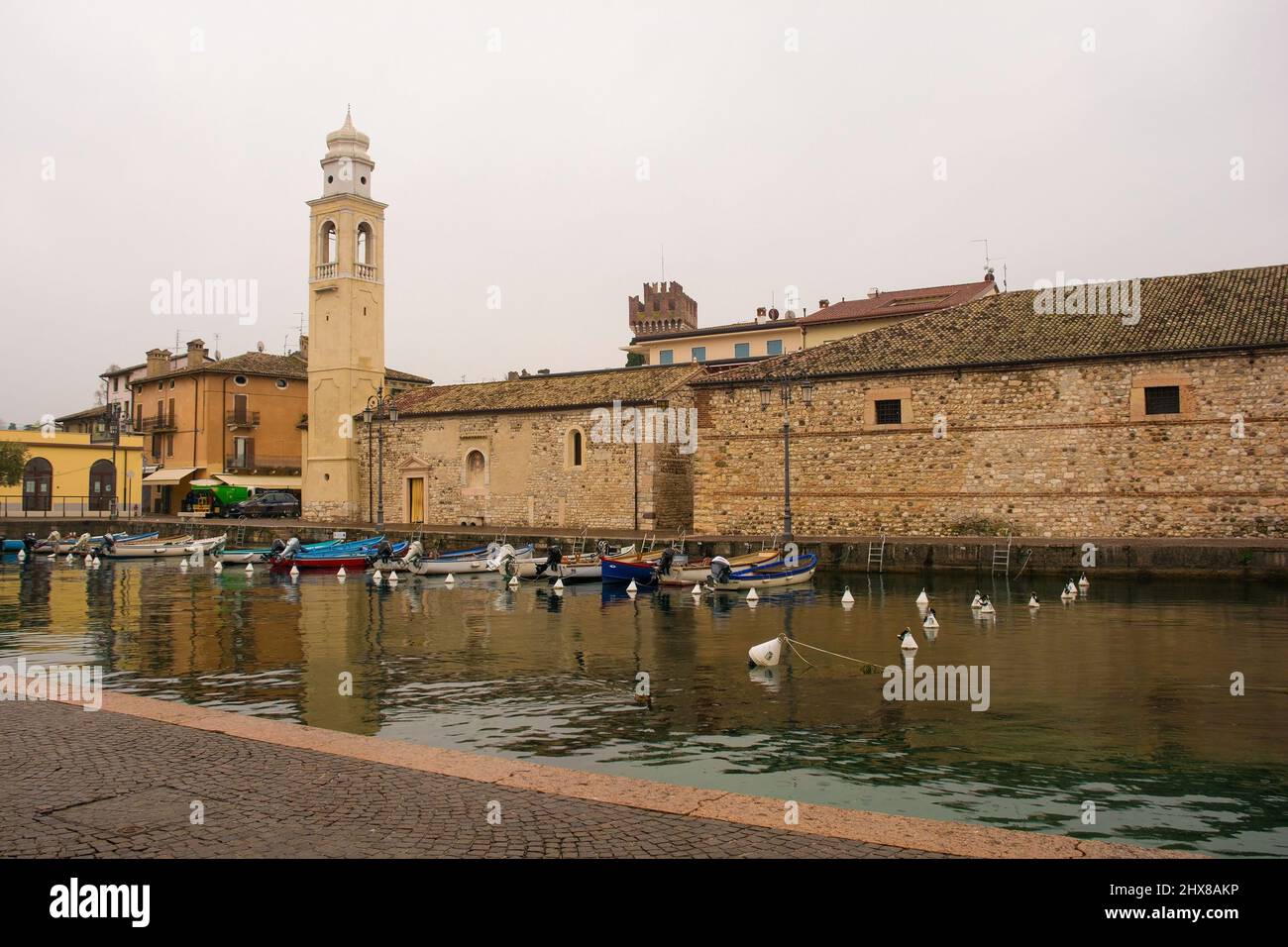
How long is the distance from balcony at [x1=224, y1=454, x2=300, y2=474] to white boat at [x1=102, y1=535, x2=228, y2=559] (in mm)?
16594

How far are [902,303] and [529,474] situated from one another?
24008 millimetres

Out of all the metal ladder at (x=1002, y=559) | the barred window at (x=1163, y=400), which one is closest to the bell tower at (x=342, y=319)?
the metal ladder at (x=1002, y=559)

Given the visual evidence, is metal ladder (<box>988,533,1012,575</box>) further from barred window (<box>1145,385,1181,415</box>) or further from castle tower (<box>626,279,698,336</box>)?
castle tower (<box>626,279,698,336</box>)

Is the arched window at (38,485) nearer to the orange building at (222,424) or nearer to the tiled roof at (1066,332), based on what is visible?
the orange building at (222,424)

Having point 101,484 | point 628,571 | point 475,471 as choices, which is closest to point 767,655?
point 628,571

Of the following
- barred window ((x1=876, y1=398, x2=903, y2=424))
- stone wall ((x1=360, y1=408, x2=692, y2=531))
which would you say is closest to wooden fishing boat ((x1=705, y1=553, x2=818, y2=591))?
barred window ((x1=876, y1=398, x2=903, y2=424))

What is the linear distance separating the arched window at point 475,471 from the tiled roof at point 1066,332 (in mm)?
11612

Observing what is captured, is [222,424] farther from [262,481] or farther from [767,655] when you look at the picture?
[767,655]

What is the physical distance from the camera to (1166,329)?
27984 millimetres

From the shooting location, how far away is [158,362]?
58094 millimetres

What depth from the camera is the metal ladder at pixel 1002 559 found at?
84.9ft

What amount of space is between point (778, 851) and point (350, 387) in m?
42.6

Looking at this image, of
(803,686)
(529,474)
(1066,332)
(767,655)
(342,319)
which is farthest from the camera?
(342,319)
